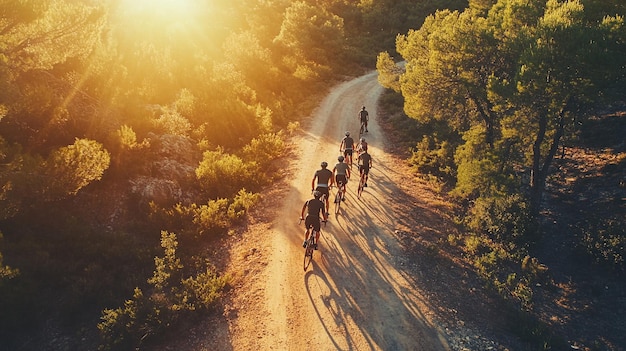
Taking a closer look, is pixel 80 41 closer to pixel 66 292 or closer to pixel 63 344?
pixel 66 292

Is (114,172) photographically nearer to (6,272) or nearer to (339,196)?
(6,272)

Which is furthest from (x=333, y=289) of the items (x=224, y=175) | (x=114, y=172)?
(x=114, y=172)

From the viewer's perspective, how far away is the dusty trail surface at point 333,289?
10523 mm

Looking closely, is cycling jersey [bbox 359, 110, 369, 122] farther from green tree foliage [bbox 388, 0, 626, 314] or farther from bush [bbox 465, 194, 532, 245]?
bush [bbox 465, 194, 532, 245]

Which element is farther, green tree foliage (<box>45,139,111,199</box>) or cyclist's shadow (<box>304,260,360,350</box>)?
green tree foliage (<box>45,139,111,199</box>)

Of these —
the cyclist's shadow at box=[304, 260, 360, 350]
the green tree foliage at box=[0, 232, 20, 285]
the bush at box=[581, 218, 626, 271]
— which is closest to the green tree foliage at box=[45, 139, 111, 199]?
the green tree foliage at box=[0, 232, 20, 285]

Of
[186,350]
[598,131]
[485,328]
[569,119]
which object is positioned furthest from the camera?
[598,131]

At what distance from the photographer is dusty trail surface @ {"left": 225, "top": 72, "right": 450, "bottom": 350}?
34.5 feet

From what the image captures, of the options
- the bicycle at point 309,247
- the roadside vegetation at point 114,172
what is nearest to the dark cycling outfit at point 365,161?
the roadside vegetation at point 114,172

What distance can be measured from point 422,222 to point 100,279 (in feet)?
41.5

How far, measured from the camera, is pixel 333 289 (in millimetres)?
12164

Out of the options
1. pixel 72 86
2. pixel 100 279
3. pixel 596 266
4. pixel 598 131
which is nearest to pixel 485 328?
pixel 596 266

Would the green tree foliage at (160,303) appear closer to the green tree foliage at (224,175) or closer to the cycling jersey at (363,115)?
the green tree foliage at (224,175)

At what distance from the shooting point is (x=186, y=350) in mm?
10289
